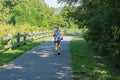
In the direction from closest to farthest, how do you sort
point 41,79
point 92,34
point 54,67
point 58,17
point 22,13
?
point 41,79
point 54,67
point 92,34
point 22,13
point 58,17

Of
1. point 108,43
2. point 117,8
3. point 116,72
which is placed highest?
point 117,8

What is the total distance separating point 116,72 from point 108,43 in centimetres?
118

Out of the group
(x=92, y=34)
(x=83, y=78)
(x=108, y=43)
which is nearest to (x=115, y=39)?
(x=108, y=43)

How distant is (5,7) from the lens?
95125mm

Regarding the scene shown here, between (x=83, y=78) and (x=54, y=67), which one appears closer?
(x=83, y=78)

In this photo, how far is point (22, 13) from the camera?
63438 millimetres

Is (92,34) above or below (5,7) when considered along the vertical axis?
below

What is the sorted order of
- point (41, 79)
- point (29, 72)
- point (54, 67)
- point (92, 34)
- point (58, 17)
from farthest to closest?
point (58, 17), point (92, 34), point (54, 67), point (29, 72), point (41, 79)

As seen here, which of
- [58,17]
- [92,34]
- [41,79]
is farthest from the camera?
[58,17]

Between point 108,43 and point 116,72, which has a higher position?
point 108,43

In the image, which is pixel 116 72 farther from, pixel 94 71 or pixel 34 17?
pixel 34 17

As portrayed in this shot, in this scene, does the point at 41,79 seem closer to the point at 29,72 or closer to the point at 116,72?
the point at 29,72

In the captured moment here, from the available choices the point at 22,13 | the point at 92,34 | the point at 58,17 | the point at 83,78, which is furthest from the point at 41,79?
the point at 58,17

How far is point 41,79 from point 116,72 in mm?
3531
